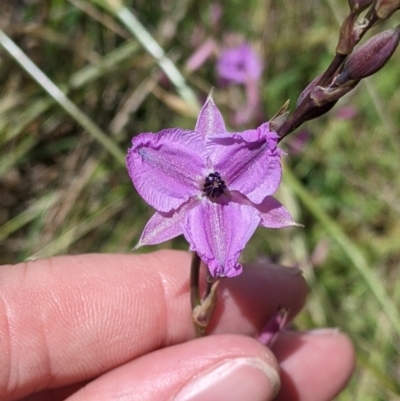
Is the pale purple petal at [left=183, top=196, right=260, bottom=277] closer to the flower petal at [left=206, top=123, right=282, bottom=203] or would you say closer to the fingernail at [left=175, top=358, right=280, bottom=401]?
the flower petal at [left=206, top=123, right=282, bottom=203]

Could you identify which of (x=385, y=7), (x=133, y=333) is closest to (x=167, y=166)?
(x=385, y=7)

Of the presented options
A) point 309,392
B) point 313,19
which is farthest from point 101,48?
point 309,392

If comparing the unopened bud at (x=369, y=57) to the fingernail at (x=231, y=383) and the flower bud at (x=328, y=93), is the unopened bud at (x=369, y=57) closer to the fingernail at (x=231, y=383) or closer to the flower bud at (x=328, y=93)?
the flower bud at (x=328, y=93)

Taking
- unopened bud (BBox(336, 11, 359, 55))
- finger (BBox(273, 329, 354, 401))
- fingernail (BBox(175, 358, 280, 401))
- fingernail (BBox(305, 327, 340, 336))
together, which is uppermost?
unopened bud (BBox(336, 11, 359, 55))

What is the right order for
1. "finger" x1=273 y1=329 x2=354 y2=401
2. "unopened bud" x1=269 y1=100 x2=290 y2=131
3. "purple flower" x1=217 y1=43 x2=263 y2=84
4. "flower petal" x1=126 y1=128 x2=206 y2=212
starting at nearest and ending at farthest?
"unopened bud" x1=269 y1=100 x2=290 y2=131 → "flower petal" x1=126 y1=128 x2=206 y2=212 → "finger" x1=273 y1=329 x2=354 y2=401 → "purple flower" x1=217 y1=43 x2=263 y2=84

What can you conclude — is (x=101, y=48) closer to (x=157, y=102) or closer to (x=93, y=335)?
(x=157, y=102)

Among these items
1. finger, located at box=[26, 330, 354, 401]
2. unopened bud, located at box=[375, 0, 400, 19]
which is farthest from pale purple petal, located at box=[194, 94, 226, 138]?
finger, located at box=[26, 330, 354, 401]

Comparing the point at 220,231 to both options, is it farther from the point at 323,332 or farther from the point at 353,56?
the point at 323,332
